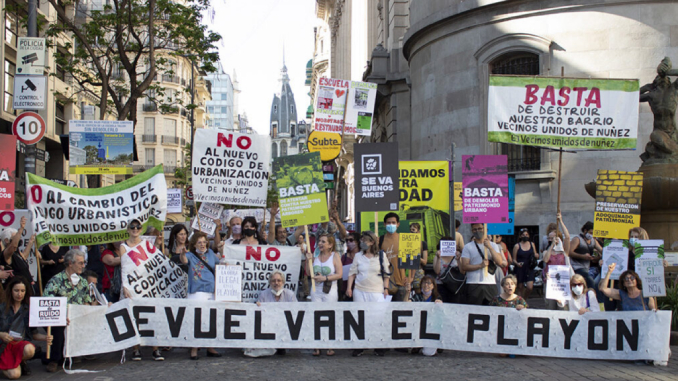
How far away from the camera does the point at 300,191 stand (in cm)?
1120

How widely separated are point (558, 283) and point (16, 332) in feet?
22.5

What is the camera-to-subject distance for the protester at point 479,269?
10.9 metres

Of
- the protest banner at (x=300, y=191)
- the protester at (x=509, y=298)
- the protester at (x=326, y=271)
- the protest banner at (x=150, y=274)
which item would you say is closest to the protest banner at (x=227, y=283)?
the protest banner at (x=150, y=274)

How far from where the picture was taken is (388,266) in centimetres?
1076

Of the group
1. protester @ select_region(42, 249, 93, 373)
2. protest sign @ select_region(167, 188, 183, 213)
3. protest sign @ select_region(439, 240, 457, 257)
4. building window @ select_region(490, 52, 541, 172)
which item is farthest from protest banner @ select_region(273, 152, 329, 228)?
building window @ select_region(490, 52, 541, 172)

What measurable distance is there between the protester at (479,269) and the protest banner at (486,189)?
1.57 ft

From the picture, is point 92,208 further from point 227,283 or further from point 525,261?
point 525,261

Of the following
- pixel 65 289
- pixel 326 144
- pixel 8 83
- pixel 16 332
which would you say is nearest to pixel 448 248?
pixel 65 289

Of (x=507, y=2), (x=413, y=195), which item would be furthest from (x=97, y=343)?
(x=507, y=2)

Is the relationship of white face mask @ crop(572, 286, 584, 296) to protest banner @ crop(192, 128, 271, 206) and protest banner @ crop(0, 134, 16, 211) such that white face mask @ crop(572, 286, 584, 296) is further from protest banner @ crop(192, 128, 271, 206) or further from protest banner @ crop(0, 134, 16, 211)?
protest banner @ crop(0, 134, 16, 211)

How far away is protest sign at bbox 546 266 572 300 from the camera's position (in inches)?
400

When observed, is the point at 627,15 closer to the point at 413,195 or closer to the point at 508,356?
the point at 413,195

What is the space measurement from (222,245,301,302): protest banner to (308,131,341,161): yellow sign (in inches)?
250

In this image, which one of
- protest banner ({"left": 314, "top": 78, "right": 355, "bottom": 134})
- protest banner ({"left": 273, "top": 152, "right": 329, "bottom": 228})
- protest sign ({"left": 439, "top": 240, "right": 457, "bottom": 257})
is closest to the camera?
protest banner ({"left": 273, "top": 152, "right": 329, "bottom": 228})
